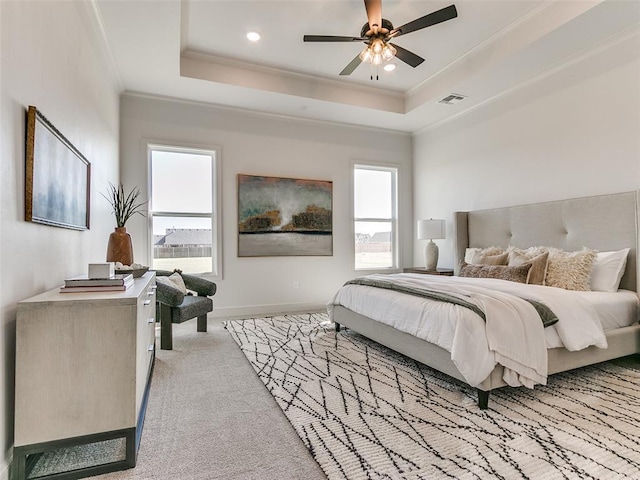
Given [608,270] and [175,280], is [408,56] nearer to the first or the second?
[608,270]

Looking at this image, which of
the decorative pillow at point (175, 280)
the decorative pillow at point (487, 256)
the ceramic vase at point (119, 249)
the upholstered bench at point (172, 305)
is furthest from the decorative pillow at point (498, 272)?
the ceramic vase at point (119, 249)

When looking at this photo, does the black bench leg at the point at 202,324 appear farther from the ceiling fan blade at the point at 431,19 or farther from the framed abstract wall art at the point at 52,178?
the ceiling fan blade at the point at 431,19

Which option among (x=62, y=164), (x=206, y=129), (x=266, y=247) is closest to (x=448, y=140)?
(x=266, y=247)

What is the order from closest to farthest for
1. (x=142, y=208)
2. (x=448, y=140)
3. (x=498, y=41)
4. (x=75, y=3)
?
(x=75, y=3), (x=498, y=41), (x=142, y=208), (x=448, y=140)

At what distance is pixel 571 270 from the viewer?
3.19 metres

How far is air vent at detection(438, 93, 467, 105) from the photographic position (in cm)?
450

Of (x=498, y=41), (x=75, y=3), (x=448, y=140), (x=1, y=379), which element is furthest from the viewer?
(x=448, y=140)

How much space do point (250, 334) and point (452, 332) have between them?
2362mm

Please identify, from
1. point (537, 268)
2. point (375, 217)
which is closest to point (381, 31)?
point (537, 268)

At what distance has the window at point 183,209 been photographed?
187 inches

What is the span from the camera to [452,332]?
7.52 feet

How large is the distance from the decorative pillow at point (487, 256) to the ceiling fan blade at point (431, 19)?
7.96 feet

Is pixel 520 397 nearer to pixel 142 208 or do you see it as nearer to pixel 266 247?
pixel 266 247

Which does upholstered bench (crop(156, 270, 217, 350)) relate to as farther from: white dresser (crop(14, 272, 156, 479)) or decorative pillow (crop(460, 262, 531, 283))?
decorative pillow (crop(460, 262, 531, 283))
